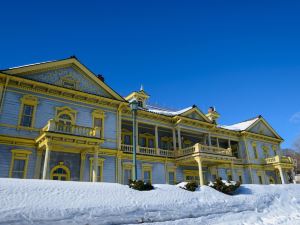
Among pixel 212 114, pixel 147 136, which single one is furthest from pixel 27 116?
pixel 212 114

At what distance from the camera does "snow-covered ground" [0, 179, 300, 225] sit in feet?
25.6

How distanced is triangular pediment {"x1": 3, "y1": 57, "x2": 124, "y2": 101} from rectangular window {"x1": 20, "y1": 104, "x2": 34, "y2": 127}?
222 cm

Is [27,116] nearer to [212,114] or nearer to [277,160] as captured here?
[212,114]

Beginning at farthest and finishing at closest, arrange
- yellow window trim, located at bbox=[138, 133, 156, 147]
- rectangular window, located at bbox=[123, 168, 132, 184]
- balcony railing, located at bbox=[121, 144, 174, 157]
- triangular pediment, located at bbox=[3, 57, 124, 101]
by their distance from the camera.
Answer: yellow window trim, located at bbox=[138, 133, 156, 147], balcony railing, located at bbox=[121, 144, 174, 157], rectangular window, located at bbox=[123, 168, 132, 184], triangular pediment, located at bbox=[3, 57, 124, 101]

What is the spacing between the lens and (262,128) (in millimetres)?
37875

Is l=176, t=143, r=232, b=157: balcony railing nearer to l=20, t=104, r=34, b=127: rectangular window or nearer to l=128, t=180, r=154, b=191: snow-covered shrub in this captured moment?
l=128, t=180, r=154, b=191: snow-covered shrub

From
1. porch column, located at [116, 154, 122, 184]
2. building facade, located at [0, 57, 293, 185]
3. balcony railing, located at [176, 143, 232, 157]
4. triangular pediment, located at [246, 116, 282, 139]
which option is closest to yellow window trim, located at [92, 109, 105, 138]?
building facade, located at [0, 57, 293, 185]

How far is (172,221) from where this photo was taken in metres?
9.38

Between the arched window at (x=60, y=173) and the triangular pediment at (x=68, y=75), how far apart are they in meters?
6.40

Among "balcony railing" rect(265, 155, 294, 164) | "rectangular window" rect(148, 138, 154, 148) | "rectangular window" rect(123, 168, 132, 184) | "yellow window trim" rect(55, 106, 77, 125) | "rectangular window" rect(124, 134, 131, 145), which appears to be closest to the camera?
"yellow window trim" rect(55, 106, 77, 125)

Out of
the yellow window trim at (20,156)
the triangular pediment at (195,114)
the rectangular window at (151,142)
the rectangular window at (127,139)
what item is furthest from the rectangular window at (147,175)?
the yellow window trim at (20,156)

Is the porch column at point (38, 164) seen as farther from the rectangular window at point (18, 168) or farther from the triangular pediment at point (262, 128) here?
the triangular pediment at point (262, 128)

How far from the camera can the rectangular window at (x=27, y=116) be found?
18344 millimetres

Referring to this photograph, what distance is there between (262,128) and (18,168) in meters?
33.0
